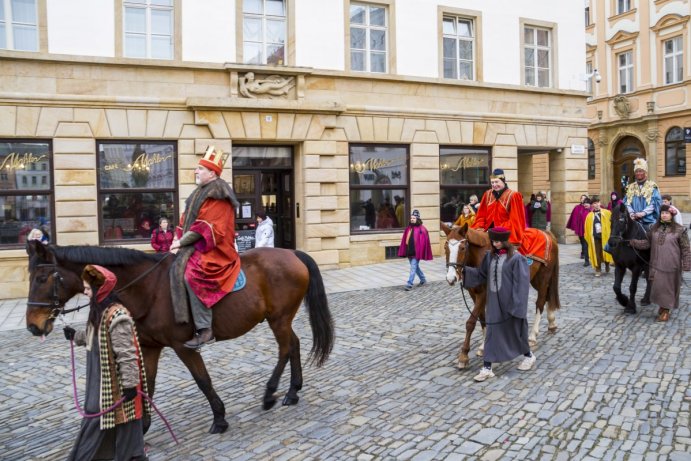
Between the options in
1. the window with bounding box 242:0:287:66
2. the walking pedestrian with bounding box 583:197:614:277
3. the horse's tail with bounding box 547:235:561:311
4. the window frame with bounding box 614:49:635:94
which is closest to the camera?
the horse's tail with bounding box 547:235:561:311

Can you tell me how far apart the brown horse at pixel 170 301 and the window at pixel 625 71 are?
115ft

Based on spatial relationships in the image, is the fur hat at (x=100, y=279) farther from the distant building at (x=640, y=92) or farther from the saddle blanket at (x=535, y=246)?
the distant building at (x=640, y=92)

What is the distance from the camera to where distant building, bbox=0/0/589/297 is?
13391mm

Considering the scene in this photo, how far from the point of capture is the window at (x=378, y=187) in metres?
16.6

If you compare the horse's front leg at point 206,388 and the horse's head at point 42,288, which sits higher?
the horse's head at point 42,288

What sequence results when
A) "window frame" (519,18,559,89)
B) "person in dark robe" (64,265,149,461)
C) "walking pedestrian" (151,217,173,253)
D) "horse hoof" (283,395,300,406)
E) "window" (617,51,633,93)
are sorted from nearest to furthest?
"person in dark robe" (64,265,149,461), "horse hoof" (283,395,300,406), "walking pedestrian" (151,217,173,253), "window frame" (519,18,559,89), "window" (617,51,633,93)

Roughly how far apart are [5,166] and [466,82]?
12.1 meters

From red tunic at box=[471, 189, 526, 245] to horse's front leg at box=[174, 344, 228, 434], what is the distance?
428 centimetres

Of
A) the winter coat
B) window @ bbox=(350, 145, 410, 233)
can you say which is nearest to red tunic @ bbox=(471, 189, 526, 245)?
the winter coat

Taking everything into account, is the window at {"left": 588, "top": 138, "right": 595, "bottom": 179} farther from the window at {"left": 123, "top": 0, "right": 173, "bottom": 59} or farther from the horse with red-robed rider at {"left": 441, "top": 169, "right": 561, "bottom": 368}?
the horse with red-robed rider at {"left": 441, "top": 169, "right": 561, "bottom": 368}

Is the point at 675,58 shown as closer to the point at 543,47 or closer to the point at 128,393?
the point at 543,47

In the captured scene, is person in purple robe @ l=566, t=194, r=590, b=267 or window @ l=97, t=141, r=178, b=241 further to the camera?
person in purple robe @ l=566, t=194, r=590, b=267

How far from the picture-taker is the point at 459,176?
18.0m

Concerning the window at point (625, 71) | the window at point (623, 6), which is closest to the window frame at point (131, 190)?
the window at point (625, 71)
